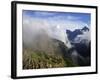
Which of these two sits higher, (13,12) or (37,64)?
(13,12)

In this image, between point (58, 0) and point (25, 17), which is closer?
point (25, 17)

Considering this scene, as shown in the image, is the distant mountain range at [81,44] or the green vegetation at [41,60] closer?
the green vegetation at [41,60]

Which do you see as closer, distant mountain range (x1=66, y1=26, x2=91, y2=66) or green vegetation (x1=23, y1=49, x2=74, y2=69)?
green vegetation (x1=23, y1=49, x2=74, y2=69)

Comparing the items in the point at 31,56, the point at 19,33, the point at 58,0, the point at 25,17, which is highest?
the point at 58,0

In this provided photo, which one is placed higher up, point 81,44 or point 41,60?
point 81,44

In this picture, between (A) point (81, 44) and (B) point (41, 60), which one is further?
(A) point (81, 44)
